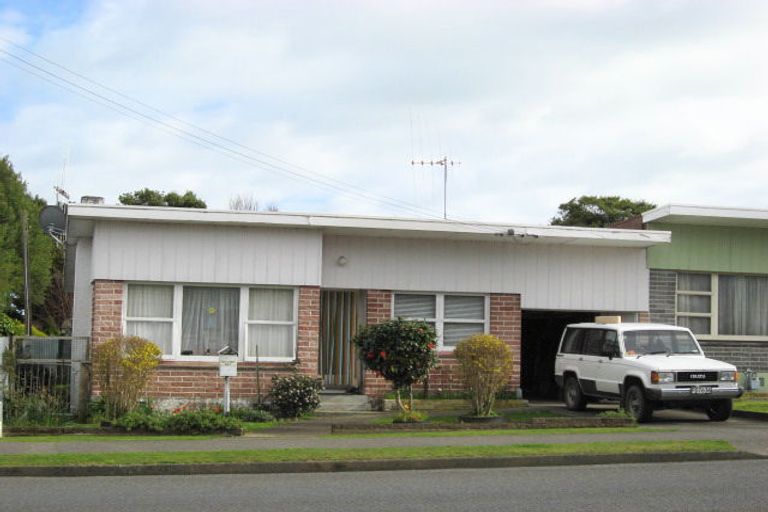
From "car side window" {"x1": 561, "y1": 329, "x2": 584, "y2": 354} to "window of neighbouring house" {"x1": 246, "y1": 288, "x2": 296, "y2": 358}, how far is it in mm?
5626

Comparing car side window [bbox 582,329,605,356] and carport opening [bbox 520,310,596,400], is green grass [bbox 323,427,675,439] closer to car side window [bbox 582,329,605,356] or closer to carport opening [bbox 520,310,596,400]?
car side window [bbox 582,329,605,356]

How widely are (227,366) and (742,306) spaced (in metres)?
12.6

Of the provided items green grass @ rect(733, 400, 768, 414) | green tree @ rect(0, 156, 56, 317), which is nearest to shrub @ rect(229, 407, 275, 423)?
green grass @ rect(733, 400, 768, 414)

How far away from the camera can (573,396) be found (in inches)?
789

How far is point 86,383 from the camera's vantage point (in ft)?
63.0

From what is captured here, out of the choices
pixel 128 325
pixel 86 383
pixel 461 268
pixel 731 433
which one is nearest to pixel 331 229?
pixel 461 268

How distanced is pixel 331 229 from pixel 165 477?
9066 millimetres

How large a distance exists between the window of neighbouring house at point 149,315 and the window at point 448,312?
4776 mm

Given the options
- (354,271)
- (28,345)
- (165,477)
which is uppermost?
(354,271)

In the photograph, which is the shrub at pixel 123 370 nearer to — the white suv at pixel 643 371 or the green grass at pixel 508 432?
the green grass at pixel 508 432

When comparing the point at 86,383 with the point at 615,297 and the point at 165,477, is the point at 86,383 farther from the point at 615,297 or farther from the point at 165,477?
the point at 615,297

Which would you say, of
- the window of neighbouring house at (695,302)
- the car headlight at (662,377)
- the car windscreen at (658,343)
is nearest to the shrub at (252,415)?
the car windscreen at (658,343)

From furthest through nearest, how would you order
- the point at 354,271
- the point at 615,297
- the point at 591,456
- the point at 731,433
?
the point at 615,297
the point at 354,271
the point at 731,433
the point at 591,456

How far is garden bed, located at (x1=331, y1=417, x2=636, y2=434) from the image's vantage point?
53.4 feet
